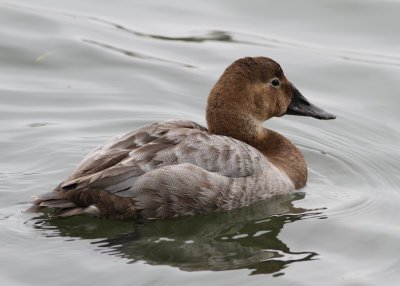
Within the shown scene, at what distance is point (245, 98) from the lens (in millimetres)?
6945

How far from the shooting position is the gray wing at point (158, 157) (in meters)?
6.03

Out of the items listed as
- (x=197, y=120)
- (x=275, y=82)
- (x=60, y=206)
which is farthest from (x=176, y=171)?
(x=197, y=120)

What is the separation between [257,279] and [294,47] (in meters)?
5.62

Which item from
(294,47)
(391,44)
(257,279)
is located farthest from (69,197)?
(391,44)

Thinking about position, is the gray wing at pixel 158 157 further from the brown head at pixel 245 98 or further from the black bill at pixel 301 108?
the black bill at pixel 301 108

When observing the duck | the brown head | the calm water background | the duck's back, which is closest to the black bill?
the duck

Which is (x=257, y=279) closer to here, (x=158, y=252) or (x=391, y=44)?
(x=158, y=252)

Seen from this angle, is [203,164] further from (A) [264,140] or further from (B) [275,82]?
(B) [275,82]

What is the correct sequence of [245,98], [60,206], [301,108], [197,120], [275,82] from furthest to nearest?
[197,120] < [301,108] < [275,82] < [245,98] < [60,206]

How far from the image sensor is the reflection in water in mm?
5738

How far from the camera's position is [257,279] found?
18.0ft

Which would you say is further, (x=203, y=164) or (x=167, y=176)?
(x=203, y=164)

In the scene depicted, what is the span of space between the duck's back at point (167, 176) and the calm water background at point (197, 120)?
0.50ft

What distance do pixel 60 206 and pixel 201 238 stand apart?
1148 mm
